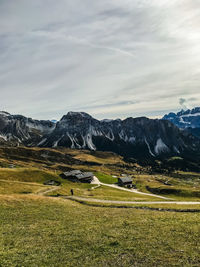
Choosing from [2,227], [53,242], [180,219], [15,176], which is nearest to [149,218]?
[180,219]

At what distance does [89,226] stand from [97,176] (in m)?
139

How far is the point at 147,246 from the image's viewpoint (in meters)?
24.0

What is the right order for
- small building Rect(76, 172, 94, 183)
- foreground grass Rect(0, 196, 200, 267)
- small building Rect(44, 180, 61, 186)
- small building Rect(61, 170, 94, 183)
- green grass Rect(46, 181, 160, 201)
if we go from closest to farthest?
foreground grass Rect(0, 196, 200, 267)
green grass Rect(46, 181, 160, 201)
small building Rect(44, 180, 61, 186)
small building Rect(61, 170, 94, 183)
small building Rect(76, 172, 94, 183)

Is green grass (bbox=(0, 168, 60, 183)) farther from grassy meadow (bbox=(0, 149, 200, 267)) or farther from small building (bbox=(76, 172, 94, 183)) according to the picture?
grassy meadow (bbox=(0, 149, 200, 267))

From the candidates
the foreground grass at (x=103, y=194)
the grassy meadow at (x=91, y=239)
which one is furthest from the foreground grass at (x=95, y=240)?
the foreground grass at (x=103, y=194)

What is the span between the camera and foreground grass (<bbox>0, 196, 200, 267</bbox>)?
829 inches

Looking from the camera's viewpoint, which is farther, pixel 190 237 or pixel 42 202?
pixel 42 202

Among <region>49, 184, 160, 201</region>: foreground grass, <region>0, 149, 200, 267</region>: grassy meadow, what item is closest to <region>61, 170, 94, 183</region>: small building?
<region>49, 184, 160, 201</region>: foreground grass

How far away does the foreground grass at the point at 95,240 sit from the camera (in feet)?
69.1

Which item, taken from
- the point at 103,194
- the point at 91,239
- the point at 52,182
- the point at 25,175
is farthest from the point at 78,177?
the point at 91,239

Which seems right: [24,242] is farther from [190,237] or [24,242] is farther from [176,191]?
[176,191]

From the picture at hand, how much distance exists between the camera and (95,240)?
26.7m

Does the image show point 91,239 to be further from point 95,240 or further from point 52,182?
point 52,182

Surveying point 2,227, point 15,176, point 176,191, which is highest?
point 2,227
